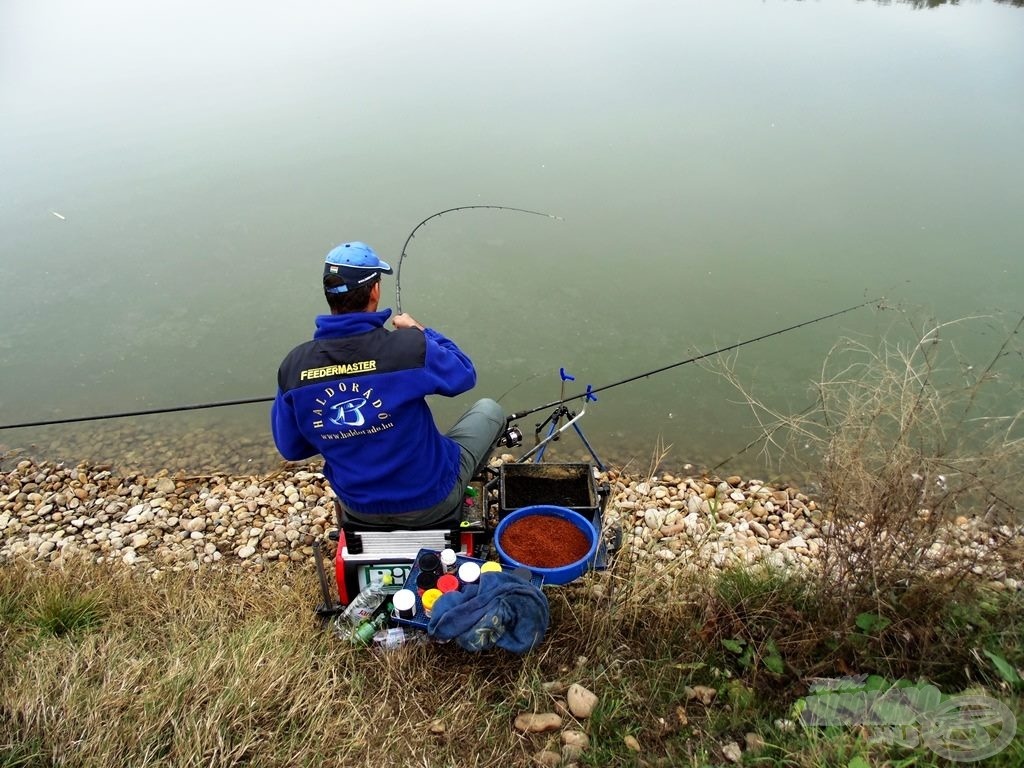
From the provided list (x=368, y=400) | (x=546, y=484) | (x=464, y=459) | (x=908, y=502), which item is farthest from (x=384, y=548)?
(x=908, y=502)

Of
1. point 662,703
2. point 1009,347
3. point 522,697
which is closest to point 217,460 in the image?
point 522,697

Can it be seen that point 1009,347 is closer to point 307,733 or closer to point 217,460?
point 307,733

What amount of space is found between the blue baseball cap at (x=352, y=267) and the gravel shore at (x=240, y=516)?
1400mm

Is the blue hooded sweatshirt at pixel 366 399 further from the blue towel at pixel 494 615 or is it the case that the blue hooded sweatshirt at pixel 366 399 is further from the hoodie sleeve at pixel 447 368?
the blue towel at pixel 494 615

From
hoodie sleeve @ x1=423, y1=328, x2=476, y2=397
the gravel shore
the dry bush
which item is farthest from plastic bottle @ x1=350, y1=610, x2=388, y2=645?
the dry bush

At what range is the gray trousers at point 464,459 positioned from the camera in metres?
2.02

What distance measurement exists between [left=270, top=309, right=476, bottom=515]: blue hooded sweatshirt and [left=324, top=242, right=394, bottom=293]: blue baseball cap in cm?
9

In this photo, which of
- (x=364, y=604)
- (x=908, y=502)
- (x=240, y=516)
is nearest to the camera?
(x=908, y=502)

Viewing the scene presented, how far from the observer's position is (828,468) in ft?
6.15

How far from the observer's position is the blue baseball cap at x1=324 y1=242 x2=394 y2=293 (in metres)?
1.83

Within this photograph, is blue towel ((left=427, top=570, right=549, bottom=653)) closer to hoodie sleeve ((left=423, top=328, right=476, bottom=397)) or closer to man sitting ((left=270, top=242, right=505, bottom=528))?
man sitting ((left=270, top=242, right=505, bottom=528))

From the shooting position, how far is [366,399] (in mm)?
1781

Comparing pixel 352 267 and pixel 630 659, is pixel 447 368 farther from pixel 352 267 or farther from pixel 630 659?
pixel 630 659

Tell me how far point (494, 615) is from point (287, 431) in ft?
2.34
